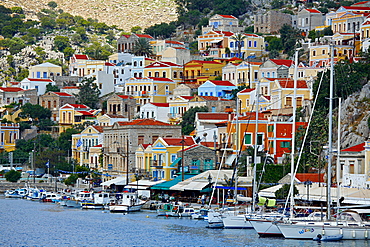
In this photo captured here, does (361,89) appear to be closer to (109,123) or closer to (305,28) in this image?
(109,123)

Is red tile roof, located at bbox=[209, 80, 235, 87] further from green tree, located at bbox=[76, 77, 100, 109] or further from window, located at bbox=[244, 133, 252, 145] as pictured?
window, located at bbox=[244, 133, 252, 145]

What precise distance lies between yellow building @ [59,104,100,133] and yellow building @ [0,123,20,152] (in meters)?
7.33

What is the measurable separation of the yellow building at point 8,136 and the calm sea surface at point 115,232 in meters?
50.3

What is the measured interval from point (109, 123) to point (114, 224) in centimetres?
5199

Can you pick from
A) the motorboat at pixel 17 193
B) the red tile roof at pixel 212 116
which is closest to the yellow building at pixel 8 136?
the motorboat at pixel 17 193

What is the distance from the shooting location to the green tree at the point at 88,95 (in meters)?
140

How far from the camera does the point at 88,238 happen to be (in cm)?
6272

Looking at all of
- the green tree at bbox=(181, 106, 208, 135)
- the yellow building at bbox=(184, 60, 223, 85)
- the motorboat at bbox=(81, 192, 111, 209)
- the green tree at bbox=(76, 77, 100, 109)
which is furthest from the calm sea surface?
the green tree at bbox=(76, 77, 100, 109)

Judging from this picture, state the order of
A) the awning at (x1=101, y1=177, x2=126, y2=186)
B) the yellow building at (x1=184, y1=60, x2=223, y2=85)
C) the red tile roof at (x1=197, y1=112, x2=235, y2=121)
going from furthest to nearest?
1. the yellow building at (x1=184, y1=60, x2=223, y2=85)
2. the red tile roof at (x1=197, y1=112, x2=235, y2=121)
3. the awning at (x1=101, y1=177, x2=126, y2=186)

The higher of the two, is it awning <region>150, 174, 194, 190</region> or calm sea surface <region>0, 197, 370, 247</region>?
awning <region>150, 174, 194, 190</region>

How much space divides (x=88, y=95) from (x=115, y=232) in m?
76.9

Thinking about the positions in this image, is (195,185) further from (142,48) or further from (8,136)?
(142,48)

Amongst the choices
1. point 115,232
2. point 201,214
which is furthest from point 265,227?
point 201,214

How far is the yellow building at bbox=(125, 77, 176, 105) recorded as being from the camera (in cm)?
13262
